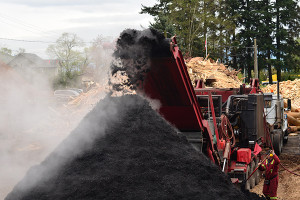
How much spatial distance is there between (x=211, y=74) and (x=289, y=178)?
32.1 feet

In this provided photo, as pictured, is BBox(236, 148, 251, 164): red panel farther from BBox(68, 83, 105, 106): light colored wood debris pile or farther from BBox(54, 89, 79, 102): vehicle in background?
BBox(54, 89, 79, 102): vehicle in background

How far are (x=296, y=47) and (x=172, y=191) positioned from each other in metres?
49.0

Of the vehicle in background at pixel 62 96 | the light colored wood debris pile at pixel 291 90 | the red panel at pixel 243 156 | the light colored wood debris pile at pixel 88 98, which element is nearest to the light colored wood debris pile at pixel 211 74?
the light colored wood debris pile at pixel 88 98

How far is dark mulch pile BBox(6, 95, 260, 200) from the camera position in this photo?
4.38 m

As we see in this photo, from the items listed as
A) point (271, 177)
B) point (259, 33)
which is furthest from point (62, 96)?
point (259, 33)

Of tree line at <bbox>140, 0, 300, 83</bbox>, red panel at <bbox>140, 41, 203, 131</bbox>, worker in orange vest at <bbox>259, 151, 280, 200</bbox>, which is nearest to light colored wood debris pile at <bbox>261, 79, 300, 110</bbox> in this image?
tree line at <bbox>140, 0, 300, 83</bbox>

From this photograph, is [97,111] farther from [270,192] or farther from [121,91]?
[270,192]

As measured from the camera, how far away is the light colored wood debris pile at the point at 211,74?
58.9 feet

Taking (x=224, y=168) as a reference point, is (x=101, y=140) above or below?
above

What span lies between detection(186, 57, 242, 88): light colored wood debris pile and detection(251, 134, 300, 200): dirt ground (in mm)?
4614

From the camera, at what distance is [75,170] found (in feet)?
15.7

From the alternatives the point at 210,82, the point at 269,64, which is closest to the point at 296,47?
the point at 269,64

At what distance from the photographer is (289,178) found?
371 inches

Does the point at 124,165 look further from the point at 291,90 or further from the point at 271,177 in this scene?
the point at 291,90
